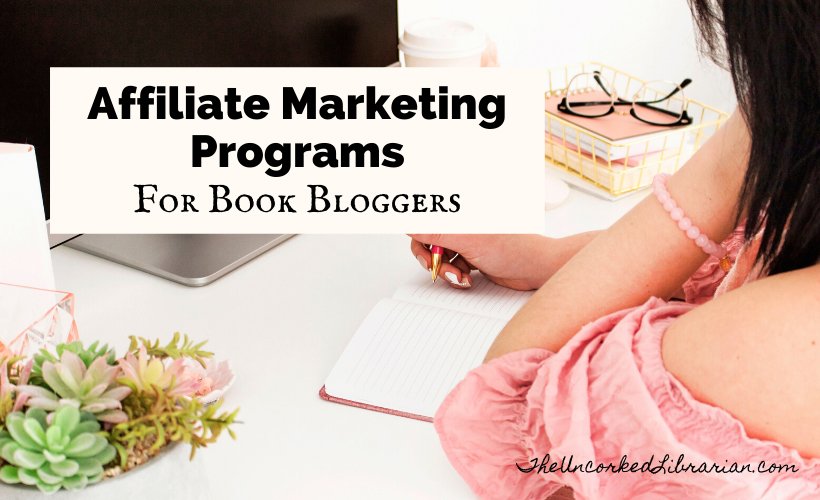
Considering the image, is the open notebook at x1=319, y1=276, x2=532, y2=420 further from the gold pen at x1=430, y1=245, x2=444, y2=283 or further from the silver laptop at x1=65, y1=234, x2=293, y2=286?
the silver laptop at x1=65, y1=234, x2=293, y2=286

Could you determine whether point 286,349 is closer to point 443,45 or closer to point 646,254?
point 646,254

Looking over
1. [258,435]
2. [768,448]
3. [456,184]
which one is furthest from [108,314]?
[768,448]

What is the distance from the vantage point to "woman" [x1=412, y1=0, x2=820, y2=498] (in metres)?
0.54

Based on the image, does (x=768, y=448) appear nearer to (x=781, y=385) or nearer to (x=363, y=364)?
(x=781, y=385)

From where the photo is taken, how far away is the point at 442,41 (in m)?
1.12

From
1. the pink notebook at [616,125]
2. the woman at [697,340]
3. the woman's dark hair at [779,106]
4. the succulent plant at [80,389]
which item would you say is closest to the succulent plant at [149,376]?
the succulent plant at [80,389]

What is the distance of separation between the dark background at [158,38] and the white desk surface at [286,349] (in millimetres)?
150

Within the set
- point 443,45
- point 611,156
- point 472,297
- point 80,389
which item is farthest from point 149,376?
point 611,156

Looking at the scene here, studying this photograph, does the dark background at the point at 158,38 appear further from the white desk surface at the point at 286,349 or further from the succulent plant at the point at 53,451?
the succulent plant at the point at 53,451

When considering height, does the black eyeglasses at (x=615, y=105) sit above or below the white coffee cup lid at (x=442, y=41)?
below

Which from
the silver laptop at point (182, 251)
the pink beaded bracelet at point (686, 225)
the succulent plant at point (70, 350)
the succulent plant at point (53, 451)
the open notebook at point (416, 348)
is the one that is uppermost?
the pink beaded bracelet at point (686, 225)

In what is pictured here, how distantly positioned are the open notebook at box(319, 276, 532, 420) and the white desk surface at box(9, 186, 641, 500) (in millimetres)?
20

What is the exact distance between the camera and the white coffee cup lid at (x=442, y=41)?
1.12 m

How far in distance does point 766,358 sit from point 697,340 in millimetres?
51
